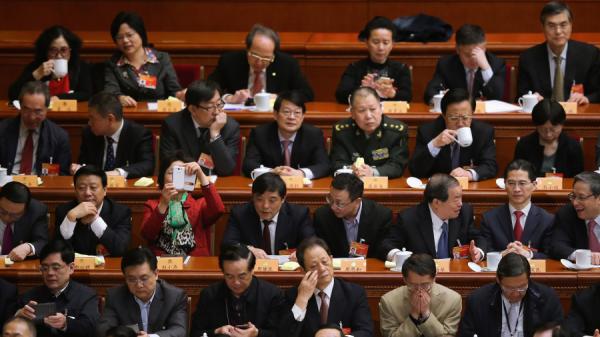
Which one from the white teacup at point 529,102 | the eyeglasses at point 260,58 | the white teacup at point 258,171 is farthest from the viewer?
the eyeglasses at point 260,58

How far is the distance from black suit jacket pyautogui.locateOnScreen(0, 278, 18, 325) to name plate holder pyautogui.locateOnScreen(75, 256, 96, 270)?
0.27 m

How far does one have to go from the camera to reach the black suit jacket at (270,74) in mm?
7020

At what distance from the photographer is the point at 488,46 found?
7.31 meters

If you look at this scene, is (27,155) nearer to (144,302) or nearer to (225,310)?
(144,302)

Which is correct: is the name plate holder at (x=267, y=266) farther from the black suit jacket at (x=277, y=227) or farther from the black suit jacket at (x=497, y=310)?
the black suit jacket at (x=497, y=310)

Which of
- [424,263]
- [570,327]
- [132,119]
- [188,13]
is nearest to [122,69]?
[132,119]

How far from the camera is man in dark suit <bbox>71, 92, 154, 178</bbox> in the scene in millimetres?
6312

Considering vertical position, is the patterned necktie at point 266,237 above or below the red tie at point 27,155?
below

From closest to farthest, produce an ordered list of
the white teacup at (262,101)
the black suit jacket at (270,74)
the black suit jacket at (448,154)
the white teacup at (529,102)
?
the black suit jacket at (448,154) → the white teacup at (529,102) → the white teacup at (262,101) → the black suit jacket at (270,74)

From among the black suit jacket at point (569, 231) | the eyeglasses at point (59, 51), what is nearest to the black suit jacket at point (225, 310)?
the black suit jacket at point (569, 231)

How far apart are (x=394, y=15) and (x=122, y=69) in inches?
76.6

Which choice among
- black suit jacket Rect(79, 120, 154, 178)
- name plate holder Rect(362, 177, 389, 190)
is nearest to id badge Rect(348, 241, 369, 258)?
name plate holder Rect(362, 177, 389, 190)

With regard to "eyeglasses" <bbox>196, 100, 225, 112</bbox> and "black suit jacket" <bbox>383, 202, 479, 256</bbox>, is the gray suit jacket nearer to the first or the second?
"black suit jacket" <bbox>383, 202, 479, 256</bbox>

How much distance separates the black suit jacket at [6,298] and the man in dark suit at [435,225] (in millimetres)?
1512
